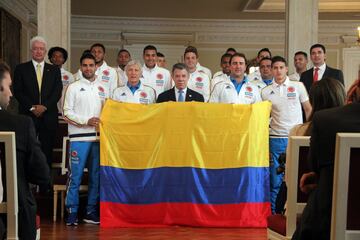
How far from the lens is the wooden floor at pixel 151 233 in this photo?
175 inches

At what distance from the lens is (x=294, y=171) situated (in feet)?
9.15

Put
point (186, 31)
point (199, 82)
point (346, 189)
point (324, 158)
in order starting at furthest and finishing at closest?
point (186, 31) < point (199, 82) < point (324, 158) < point (346, 189)

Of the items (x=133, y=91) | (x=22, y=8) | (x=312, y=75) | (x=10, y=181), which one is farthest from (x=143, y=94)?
(x=22, y=8)

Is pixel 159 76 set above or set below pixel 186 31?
below

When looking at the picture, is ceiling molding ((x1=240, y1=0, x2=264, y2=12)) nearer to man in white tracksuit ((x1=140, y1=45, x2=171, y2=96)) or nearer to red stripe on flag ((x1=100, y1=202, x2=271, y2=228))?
man in white tracksuit ((x1=140, y1=45, x2=171, y2=96))

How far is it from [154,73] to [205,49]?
8.08m

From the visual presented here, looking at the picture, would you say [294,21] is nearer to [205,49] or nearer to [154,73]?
[154,73]

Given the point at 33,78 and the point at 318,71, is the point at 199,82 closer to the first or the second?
the point at 318,71

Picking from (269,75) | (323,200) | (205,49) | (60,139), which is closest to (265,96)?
(269,75)

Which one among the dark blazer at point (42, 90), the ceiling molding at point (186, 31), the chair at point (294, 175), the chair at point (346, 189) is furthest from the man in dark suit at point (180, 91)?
the ceiling molding at point (186, 31)

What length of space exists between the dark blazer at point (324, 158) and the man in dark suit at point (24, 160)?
1.25 m

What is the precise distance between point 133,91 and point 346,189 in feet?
11.4

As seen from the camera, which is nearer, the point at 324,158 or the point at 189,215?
the point at 324,158

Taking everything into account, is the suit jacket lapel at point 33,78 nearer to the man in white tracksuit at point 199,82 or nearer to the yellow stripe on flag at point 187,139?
the yellow stripe on flag at point 187,139
